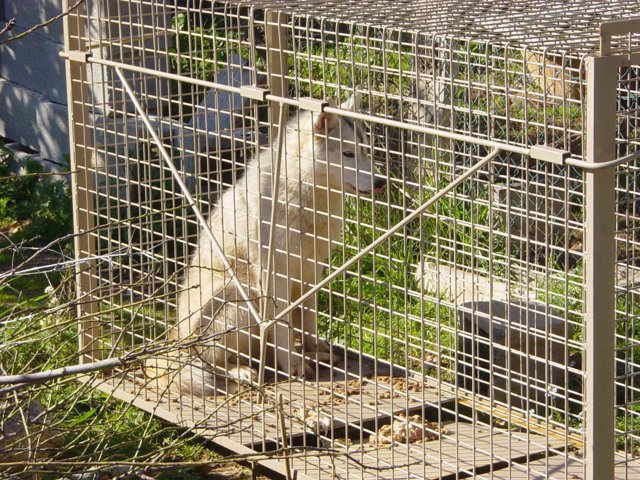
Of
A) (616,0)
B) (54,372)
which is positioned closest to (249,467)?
(616,0)

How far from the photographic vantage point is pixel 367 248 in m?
3.99

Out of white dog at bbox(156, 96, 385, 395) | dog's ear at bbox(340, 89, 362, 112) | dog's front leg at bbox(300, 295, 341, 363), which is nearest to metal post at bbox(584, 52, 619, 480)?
dog's ear at bbox(340, 89, 362, 112)

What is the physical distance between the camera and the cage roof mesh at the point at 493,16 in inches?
139

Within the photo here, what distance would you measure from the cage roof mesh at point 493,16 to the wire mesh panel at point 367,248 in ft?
0.05

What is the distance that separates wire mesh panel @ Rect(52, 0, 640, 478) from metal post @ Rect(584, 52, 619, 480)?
0.02 m

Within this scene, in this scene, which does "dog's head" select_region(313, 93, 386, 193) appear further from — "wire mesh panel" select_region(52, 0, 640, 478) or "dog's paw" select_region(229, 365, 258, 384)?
"dog's paw" select_region(229, 365, 258, 384)

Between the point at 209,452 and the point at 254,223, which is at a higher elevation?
the point at 254,223

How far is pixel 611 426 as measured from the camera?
3.30 meters

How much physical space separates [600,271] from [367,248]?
101 cm

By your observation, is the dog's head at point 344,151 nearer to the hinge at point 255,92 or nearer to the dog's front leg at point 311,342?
the hinge at point 255,92

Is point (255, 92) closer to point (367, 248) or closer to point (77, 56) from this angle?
point (367, 248)

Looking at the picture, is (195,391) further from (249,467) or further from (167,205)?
(167,205)

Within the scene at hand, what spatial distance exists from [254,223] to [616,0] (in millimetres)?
1980

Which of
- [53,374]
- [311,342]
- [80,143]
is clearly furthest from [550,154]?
[80,143]
